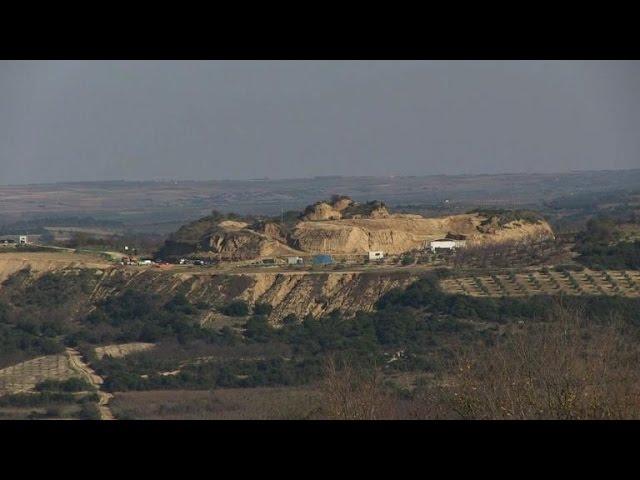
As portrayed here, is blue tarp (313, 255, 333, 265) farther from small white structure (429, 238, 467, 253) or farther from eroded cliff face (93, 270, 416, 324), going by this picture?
small white structure (429, 238, 467, 253)

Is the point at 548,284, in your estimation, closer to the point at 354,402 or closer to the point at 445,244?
the point at 445,244

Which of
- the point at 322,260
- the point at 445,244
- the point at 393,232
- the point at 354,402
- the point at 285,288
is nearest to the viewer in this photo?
the point at 354,402

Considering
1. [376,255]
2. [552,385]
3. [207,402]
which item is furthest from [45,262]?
[552,385]

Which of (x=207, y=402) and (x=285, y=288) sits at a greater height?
(x=207, y=402)

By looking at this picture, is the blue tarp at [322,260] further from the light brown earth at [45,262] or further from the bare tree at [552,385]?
the bare tree at [552,385]

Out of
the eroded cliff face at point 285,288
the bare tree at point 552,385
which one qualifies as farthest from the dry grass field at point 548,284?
the bare tree at point 552,385

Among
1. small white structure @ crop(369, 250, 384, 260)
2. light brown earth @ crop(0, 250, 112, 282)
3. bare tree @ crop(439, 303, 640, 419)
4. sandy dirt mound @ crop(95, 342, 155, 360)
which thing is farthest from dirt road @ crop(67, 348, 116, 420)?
small white structure @ crop(369, 250, 384, 260)

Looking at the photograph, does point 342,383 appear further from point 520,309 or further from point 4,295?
point 4,295
